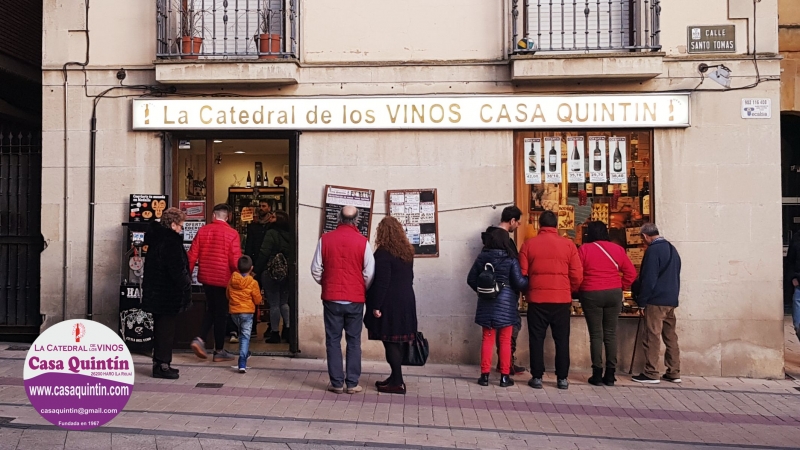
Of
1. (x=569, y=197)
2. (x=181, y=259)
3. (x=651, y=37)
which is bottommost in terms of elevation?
(x=181, y=259)

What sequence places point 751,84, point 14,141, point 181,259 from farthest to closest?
1. point 14,141
2. point 751,84
3. point 181,259

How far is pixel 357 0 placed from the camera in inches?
377

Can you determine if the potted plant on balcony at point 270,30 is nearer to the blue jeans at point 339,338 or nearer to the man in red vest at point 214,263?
the man in red vest at point 214,263

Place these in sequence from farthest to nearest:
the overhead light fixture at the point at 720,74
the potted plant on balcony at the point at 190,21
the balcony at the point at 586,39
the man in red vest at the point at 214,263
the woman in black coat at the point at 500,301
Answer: the potted plant on balcony at the point at 190,21, the overhead light fixture at the point at 720,74, the balcony at the point at 586,39, the man in red vest at the point at 214,263, the woman in black coat at the point at 500,301

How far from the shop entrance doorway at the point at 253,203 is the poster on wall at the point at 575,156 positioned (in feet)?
11.2

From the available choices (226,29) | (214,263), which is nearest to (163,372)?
(214,263)

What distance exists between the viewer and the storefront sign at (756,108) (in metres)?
9.14

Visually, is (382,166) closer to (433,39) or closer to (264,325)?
(433,39)

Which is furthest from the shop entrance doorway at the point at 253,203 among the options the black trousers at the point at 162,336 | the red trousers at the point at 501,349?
the red trousers at the point at 501,349

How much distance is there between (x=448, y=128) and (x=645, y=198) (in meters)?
2.56

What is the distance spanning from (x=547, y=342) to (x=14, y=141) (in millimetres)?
8216

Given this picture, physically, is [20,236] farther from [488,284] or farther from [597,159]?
[597,159]

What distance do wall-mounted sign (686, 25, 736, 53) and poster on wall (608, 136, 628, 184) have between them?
4.60 feet

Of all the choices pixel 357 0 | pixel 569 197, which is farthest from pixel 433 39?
pixel 569 197
